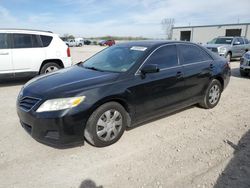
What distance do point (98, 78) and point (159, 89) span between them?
3.74ft

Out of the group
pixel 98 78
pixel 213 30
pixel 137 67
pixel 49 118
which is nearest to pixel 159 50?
pixel 137 67

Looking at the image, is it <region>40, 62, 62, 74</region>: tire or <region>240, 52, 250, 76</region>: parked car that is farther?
<region>240, 52, 250, 76</region>: parked car

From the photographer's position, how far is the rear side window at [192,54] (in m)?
4.69

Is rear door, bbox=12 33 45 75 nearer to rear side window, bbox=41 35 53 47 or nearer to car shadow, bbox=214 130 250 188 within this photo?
rear side window, bbox=41 35 53 47

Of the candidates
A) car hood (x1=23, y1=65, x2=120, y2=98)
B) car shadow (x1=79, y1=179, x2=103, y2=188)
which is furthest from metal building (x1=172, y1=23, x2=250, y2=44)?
car shadow (x1=79, y1=179, x2=103, y2=188)

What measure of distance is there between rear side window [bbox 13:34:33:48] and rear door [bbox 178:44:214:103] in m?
5.07

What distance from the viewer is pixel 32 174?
2916 mm

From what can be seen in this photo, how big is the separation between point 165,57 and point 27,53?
16.1ft

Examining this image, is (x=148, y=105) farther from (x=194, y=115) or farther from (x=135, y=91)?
(x=194, y=115)

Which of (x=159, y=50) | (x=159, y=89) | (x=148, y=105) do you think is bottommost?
(x=148, y=105)

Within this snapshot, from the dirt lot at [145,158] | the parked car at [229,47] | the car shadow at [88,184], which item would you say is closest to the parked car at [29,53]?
the dirt lot at [145,158]

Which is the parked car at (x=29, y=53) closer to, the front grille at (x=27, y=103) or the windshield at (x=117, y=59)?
the windshield at (x=117, y=59)

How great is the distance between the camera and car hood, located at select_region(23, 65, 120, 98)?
3278 mm

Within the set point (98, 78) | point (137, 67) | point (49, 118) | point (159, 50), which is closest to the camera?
point (49, 118)
